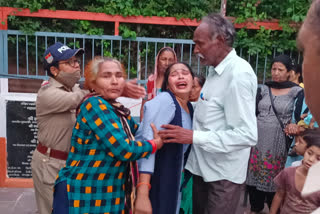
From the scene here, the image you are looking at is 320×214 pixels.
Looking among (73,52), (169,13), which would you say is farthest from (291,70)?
(73,52)

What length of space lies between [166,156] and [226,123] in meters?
0.45

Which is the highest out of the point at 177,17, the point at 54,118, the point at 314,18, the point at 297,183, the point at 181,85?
the point at 177,17

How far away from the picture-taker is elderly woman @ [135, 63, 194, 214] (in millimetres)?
2131

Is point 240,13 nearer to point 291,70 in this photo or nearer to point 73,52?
point 291,70

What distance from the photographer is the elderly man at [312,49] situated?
2.47ft

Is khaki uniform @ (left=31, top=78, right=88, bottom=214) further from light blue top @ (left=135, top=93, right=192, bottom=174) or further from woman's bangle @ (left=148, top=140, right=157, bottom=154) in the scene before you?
woman's bangle @ (left=148, top=140, right=157, bottom=154)

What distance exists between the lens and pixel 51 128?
9.11 feet

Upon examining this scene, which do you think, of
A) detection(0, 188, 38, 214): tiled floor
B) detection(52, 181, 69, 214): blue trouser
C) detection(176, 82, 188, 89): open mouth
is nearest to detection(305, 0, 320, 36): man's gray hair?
detection(176, 82, 188, 89): open mouth

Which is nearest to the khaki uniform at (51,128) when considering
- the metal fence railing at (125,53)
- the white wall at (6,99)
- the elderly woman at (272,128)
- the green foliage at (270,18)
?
the white wall at (6,99)

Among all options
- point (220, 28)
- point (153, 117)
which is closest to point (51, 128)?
point (153, 117)

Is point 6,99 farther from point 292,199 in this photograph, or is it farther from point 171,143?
point 292,199

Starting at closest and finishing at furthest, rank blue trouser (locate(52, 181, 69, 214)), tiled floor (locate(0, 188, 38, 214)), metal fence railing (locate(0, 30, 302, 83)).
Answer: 1. blue trouser (locate(52, 181, 69, 214))
2. tiled floor (locate(0, 188, 38, 214))
3. metal fence railing (locate(0, 30, 302, 83))

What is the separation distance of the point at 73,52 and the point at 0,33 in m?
1.94

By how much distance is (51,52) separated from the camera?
2863 millimetres
